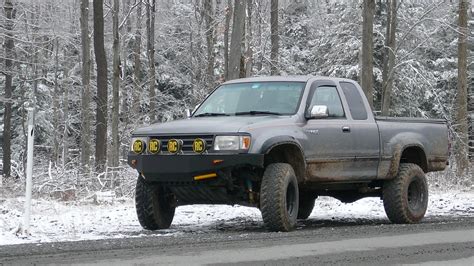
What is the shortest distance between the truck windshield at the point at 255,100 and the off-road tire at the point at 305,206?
240cm

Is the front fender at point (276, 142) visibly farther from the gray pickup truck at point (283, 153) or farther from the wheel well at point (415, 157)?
the wheel well at point (415, 157)

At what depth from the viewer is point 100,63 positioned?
2953 centimetres

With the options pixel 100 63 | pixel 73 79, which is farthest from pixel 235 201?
pixel 73 79

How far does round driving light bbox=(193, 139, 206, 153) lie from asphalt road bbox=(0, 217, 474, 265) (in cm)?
107

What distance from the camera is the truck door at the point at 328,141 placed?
1045 cm

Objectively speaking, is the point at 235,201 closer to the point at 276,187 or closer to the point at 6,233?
the point at 276,187

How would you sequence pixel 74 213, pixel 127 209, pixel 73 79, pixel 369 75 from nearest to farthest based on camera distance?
pixel 74 213, pixel 127 209, pixel 369 75, pixel 73 79

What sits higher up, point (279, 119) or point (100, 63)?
point (100, 63)

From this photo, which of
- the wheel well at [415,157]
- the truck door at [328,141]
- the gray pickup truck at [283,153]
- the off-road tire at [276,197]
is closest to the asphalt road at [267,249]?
the off-road tire at [276,197]

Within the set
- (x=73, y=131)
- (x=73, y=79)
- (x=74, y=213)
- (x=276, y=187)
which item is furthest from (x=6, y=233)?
(x=73, y=131)

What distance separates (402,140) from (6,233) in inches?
241

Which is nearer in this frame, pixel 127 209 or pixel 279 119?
pixel 279 119

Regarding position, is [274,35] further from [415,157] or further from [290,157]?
[290,157]

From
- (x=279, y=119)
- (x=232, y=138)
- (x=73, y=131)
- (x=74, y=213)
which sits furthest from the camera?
(x=73, y=131)
